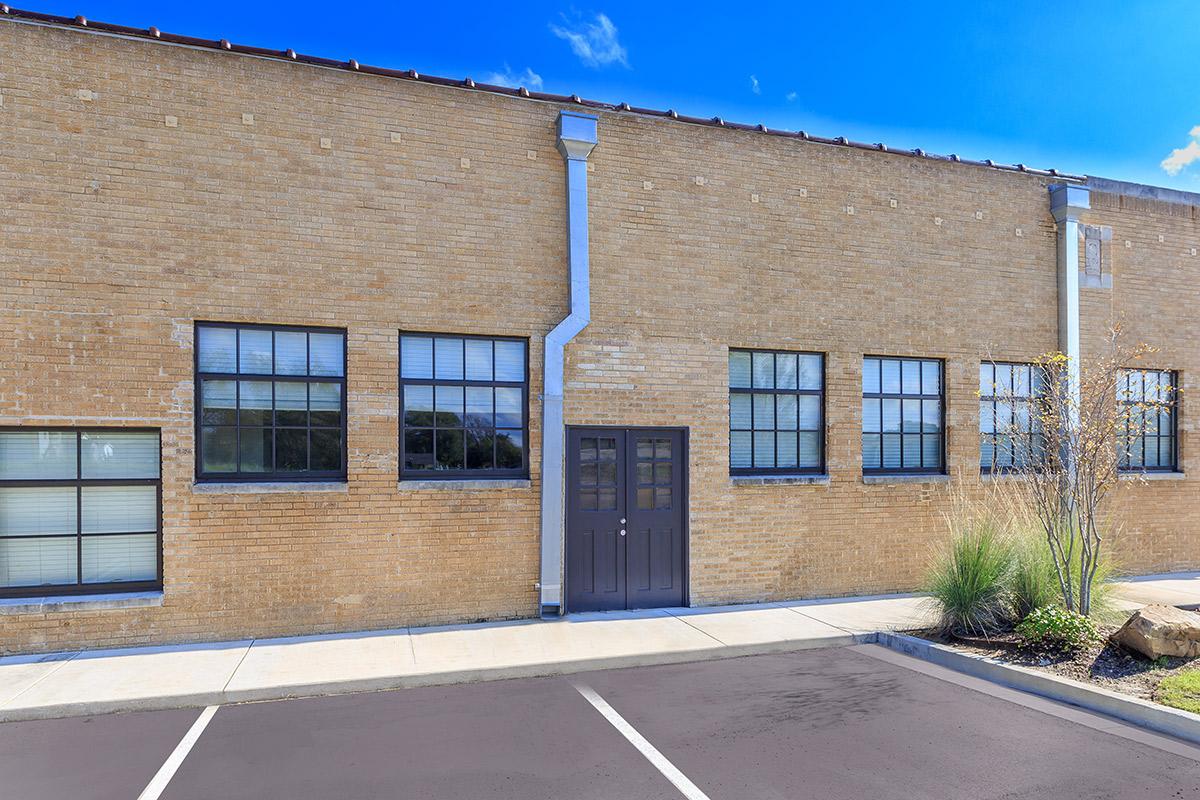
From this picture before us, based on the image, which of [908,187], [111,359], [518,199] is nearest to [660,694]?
[518,199]

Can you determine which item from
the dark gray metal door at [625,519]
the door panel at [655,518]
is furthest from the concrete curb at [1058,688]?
the dark gray metal door at [625,519]

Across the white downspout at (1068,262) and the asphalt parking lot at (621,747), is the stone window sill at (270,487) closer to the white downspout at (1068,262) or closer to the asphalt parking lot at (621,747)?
the asphalt parking lot at (621,747)

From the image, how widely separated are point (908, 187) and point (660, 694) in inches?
307

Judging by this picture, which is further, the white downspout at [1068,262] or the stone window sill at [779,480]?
the white downspout at [1068,262]

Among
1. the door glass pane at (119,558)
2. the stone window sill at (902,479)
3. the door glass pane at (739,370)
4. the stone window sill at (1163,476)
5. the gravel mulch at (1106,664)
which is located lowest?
the gravel mulch at (1106,664)

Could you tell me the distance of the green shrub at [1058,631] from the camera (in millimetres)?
6758

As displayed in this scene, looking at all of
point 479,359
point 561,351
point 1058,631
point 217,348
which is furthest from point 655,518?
point 217,348

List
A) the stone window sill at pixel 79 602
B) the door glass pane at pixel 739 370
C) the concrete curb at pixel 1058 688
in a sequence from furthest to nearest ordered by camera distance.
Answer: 1. the door glass pane at pixel 739 370
2. the stone window sill at pixel 79 602
3. the concrete curb at pixel 1058 688

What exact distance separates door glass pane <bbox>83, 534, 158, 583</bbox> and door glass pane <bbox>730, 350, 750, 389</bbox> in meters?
6.77

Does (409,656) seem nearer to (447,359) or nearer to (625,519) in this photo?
(625,519)

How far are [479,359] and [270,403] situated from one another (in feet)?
7.47

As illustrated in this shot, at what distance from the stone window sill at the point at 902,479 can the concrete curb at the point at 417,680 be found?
2621 millimetres

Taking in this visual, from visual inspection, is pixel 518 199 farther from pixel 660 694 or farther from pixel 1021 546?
pixel 1021 546

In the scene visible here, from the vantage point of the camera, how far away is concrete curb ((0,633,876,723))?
5.83m
